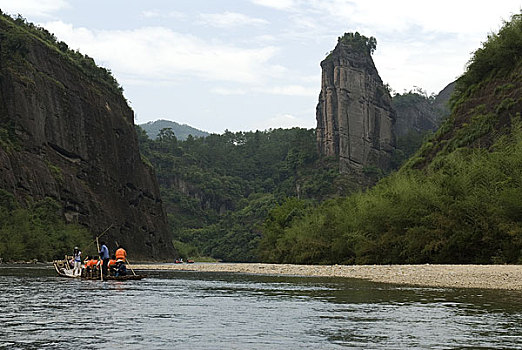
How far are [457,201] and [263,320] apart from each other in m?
32.1

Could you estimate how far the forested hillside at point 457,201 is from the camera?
151ft

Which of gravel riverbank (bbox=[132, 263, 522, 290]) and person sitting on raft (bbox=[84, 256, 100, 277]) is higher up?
person sitting on raft (bbox=[84, 256, 100, 277])

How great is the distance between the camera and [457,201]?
48.0 meters

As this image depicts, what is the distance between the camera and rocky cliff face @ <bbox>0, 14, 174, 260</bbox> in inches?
4220

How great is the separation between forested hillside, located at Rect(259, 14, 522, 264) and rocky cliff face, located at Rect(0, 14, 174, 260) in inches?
1527

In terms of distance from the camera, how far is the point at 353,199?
79375mm

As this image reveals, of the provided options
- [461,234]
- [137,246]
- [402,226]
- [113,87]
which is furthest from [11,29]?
[461,234]

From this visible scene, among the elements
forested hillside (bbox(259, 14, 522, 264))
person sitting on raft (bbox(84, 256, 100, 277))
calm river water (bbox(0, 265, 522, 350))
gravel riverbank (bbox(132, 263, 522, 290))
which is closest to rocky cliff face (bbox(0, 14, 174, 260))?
forested hillside (bbox(259, 14, 522, 264))

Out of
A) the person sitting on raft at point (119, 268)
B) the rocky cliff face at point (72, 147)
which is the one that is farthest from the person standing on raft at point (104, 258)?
the rocky cliff face at point (72, 147)

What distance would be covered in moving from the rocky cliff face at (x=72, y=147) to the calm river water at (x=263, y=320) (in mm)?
79765

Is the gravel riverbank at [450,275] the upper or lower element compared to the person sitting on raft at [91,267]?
lower

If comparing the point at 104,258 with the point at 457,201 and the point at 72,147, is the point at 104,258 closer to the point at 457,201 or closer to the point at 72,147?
the point at 457,201

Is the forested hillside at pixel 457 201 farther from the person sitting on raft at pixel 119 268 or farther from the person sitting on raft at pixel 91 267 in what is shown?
the person sitting on raft at pixel 91 267

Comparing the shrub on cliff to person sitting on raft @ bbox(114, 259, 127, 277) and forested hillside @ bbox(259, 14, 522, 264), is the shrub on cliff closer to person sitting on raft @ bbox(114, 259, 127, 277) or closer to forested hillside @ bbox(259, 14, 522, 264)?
forested hillside @ bbox(259, 14, 522, 264)
